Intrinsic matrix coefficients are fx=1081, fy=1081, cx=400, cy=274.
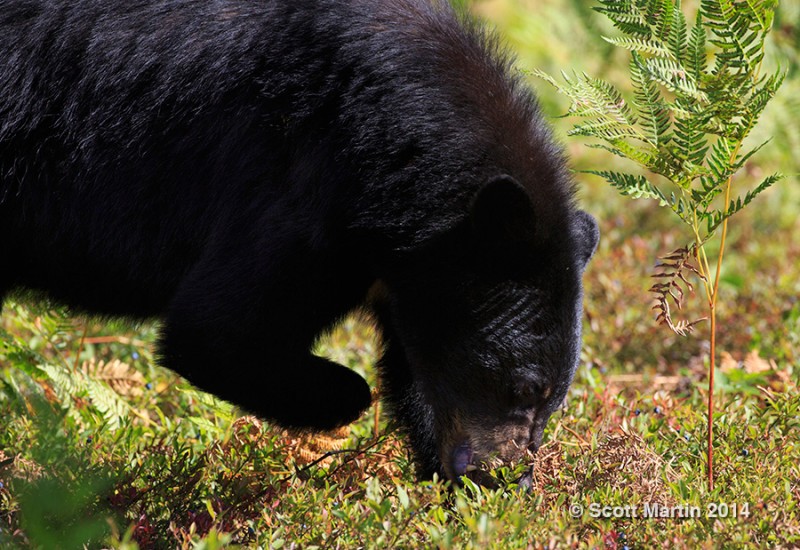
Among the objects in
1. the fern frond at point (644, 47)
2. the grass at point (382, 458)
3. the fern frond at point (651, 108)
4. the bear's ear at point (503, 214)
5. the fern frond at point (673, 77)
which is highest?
the fern frond at point (644, 47)

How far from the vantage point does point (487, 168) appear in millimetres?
3820

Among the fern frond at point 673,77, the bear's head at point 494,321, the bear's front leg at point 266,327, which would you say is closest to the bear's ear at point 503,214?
the bear's head at point 494,321

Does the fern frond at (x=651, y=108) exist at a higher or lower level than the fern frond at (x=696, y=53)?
lower

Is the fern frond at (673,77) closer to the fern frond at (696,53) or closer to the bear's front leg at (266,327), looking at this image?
the fern frond at (696,53)

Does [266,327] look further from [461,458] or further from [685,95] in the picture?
[685,95]

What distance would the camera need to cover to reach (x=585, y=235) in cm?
418

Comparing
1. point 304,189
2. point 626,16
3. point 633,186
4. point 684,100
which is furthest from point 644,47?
point 304,189

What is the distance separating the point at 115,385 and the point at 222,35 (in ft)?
6.78

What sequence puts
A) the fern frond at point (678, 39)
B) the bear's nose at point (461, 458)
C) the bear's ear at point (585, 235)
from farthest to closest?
the bear's nose at point (461, 458), the bear's ear at point (585, 235), the fern frond at point (678, 39)

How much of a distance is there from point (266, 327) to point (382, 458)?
95 cm

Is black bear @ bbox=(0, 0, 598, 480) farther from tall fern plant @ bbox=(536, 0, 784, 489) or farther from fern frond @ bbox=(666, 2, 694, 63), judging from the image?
fern frond @ bbox=(666, 2, 694, 63)

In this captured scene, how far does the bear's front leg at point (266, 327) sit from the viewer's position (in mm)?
3822

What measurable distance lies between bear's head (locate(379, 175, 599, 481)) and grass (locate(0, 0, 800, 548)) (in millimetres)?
254

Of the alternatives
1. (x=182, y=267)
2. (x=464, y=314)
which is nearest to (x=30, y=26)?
(x=182, y=267)
